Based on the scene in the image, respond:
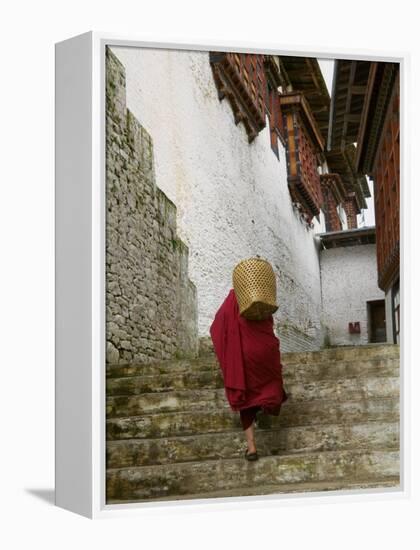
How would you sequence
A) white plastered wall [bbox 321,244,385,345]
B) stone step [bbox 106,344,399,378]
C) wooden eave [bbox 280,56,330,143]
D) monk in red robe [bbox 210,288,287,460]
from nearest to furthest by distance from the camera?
stone step [bbox 106,344,399,378]
monk in red robe [bbox 210,288,287,460]
wooden eave [bbox 280,56,330,143]
white plastered wall [bbox 321,244,385,345]

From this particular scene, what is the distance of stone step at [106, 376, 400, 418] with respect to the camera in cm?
732

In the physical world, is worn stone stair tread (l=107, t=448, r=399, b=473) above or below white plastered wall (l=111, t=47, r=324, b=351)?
below

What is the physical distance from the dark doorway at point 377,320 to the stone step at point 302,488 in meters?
1.00

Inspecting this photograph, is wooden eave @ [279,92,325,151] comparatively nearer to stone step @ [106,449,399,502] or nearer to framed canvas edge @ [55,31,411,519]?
framed canvas edge @ [55,31,411,519]

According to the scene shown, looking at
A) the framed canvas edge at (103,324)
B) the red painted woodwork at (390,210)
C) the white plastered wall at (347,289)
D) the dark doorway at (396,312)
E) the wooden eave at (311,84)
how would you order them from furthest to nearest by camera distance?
1. the red painted woodwork at (390,210)
2. the dark doorway at (396,312)
3. the white plastered wall at (347,289)
4. the wooden eave at (311,84)
5. the framed canvas edge at (103,324)

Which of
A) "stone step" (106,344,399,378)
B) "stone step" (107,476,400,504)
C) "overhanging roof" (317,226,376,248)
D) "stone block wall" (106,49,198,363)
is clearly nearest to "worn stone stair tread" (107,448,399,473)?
"stone step" (107,476,400,504)

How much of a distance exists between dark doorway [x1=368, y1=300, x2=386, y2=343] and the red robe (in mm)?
849

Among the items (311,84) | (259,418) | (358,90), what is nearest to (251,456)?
(259,418)

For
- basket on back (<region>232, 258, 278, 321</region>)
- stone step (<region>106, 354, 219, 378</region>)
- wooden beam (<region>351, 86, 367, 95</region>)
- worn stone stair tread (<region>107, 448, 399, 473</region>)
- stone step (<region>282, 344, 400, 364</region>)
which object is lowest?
worn stone stair tread (<region>107, 448, 399, 473</region>)

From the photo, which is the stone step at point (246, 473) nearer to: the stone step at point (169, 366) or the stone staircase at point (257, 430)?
the stone staircase at point (257, 430)

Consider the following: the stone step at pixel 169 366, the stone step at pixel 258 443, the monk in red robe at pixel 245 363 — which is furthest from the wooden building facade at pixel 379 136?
the stone step at pixel 169 366

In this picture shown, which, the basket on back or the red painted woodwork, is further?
the red painted woodwork

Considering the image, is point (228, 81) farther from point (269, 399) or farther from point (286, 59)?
point (269, 399)

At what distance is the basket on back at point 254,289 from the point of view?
764 cm
